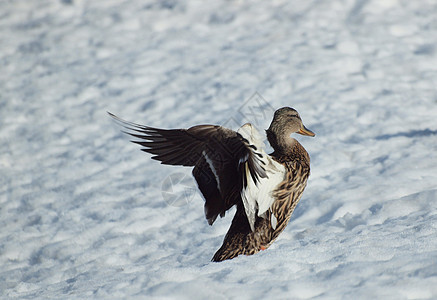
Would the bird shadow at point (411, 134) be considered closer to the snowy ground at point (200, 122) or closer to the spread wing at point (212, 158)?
the snowy ground at point (200, 122)

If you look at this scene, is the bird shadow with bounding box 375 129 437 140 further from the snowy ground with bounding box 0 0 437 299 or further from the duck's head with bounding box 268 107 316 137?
the duck's head with bounding box 268 107 316 137

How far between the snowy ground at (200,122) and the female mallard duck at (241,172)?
22 cm

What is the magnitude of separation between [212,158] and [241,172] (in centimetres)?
24

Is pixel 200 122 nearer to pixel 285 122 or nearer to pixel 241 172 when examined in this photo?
pixel 285 122

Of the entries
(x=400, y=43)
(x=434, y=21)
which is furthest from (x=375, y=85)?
(x=434, y=21)

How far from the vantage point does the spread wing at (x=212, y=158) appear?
112 inches

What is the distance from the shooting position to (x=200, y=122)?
228 inches

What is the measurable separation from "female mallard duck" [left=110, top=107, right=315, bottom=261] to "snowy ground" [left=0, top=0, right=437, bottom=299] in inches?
8.5

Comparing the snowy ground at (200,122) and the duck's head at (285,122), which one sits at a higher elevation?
the duck's head at (285,122)

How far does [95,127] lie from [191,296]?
3826 millimetres

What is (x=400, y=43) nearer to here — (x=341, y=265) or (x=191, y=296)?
(x=341, y=265)

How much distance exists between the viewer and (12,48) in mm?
7711

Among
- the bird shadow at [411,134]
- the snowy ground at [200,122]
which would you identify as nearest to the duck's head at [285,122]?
the snowy ground at [200,122]

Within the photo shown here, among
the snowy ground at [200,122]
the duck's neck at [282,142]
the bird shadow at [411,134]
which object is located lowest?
the bird shadow at [411,134]
